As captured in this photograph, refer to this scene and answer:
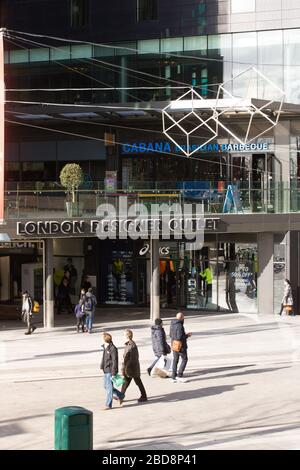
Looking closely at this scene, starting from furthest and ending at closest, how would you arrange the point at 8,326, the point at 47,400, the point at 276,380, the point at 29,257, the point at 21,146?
the point at 21,146 → the point at 29,257 → the point at 8,326 → the point at 276,380 → the point at 47,400

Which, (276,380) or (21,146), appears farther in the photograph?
(21,146)

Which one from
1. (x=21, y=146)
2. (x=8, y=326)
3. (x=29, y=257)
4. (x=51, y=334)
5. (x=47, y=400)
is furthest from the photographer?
(x=21, y=146)

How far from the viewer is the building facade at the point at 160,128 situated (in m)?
36.1

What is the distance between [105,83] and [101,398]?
75.7 feet

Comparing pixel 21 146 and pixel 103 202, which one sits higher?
pixel 21 146

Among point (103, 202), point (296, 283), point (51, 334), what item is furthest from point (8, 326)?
point (296, 283)

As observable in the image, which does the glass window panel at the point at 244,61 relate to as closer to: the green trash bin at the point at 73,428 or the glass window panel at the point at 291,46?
the glass window panel at the point at 291,46

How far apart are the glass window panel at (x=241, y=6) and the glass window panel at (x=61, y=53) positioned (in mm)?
7715

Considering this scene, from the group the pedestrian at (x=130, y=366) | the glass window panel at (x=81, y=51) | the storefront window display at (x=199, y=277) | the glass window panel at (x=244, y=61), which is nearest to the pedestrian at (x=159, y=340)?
the pedestrian at (x=130, y=366)

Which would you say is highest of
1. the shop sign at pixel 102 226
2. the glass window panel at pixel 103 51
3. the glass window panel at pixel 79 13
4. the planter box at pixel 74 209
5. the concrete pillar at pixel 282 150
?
the glass window panel at pixel 79 13

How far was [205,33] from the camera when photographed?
126ft

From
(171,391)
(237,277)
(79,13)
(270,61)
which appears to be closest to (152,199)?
(237,277)

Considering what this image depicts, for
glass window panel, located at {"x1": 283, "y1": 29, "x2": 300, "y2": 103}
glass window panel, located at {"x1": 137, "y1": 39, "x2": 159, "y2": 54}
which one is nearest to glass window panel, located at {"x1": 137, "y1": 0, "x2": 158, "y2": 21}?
glass window panel, located at {"x1": 137, "y1": 39, "x2": 159, "y2": 54}

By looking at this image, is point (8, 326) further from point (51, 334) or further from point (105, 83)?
point (105, 83)
